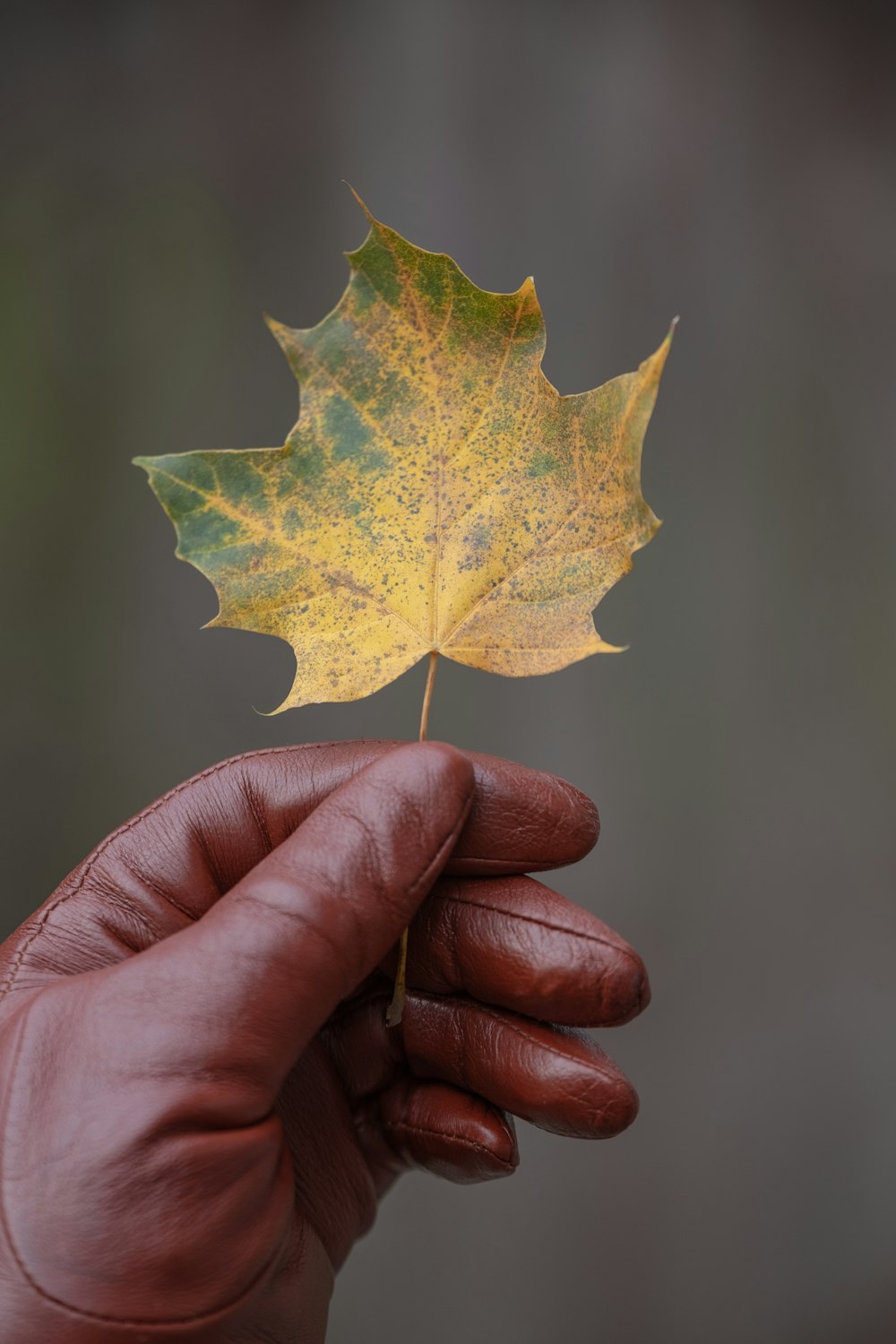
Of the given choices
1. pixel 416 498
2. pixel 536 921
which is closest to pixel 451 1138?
pixel 536 921

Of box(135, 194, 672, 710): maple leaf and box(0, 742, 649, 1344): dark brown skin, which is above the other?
box(135, 194, 672, 710): maple leaf

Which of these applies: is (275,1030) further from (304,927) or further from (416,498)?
(416,498)

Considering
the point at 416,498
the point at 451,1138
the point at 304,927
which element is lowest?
the point at 451,1138

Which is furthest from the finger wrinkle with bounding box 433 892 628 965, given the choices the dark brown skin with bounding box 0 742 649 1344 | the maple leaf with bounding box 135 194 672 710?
the maple leaf with bounding box 135 194 672 710

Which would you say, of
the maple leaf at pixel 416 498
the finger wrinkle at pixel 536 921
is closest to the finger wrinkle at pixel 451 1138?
the finger wrinkle at pixel 536 921

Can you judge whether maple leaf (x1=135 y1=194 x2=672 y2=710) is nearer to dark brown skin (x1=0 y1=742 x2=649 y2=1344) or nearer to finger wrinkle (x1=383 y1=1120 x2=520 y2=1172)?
dark brown skin (x1=0 y1=742 x2=649 y2=1344)

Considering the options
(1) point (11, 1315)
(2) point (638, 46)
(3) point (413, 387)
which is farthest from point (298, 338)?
(2) point (638, 46)
